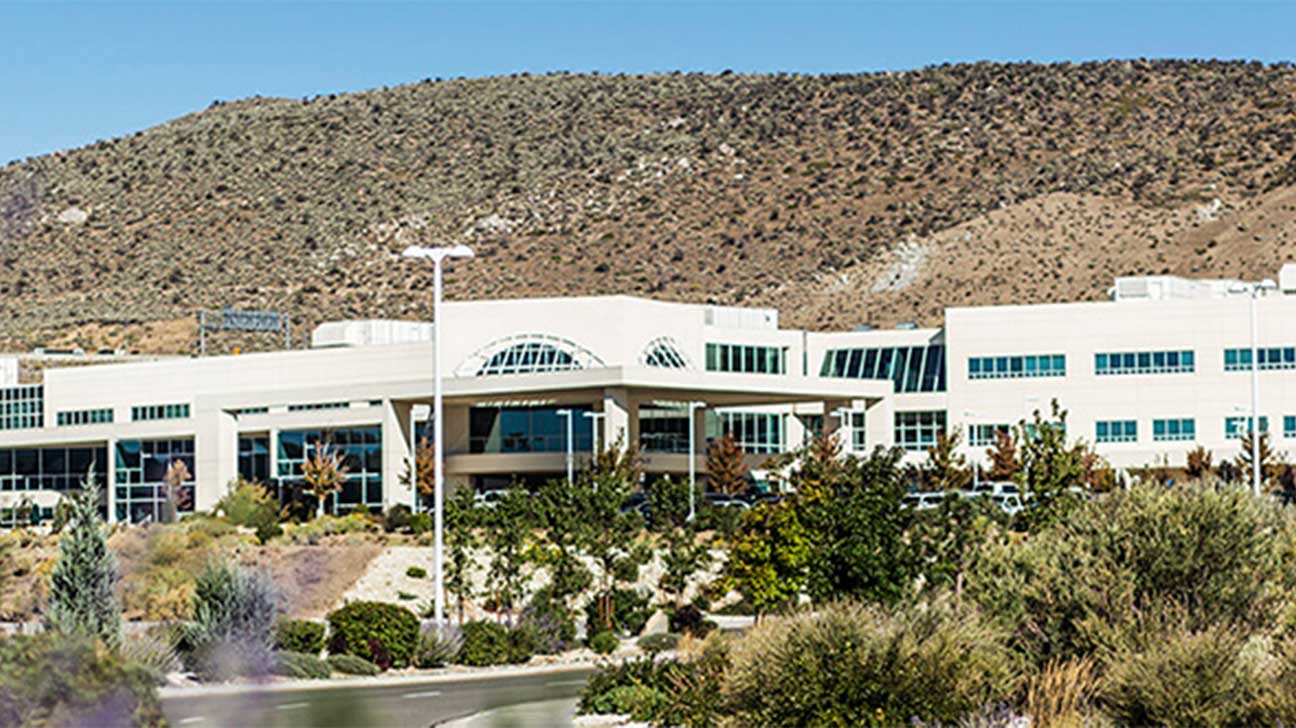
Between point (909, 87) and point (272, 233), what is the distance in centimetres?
4935

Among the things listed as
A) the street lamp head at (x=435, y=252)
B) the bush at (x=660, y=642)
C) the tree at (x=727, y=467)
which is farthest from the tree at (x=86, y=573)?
the tree at (x=727, y=467)

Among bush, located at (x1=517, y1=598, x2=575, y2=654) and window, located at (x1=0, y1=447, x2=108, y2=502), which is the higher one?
window, located at (x1=0, y1=447, x2=108, y2=502)

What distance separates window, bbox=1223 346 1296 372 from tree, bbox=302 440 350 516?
3651 cm

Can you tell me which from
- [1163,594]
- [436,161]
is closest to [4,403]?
[436,161]

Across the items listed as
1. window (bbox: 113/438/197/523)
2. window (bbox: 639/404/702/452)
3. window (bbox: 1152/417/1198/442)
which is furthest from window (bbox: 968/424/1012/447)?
window (bbox: 113/438/197/523)

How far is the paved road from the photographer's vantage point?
24.1 m

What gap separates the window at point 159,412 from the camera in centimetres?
9042

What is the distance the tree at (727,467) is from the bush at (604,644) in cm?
3440

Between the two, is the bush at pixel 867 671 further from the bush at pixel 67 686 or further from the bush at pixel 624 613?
the bush at pixel 624 613

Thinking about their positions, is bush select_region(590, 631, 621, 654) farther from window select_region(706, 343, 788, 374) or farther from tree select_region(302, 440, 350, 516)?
window select_region(706, 343, 788, 374)

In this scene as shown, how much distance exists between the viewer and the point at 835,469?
42469 millimetres

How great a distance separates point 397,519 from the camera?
70.1m

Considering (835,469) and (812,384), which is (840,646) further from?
(812,384)

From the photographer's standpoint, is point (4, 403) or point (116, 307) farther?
point (116, 307)
